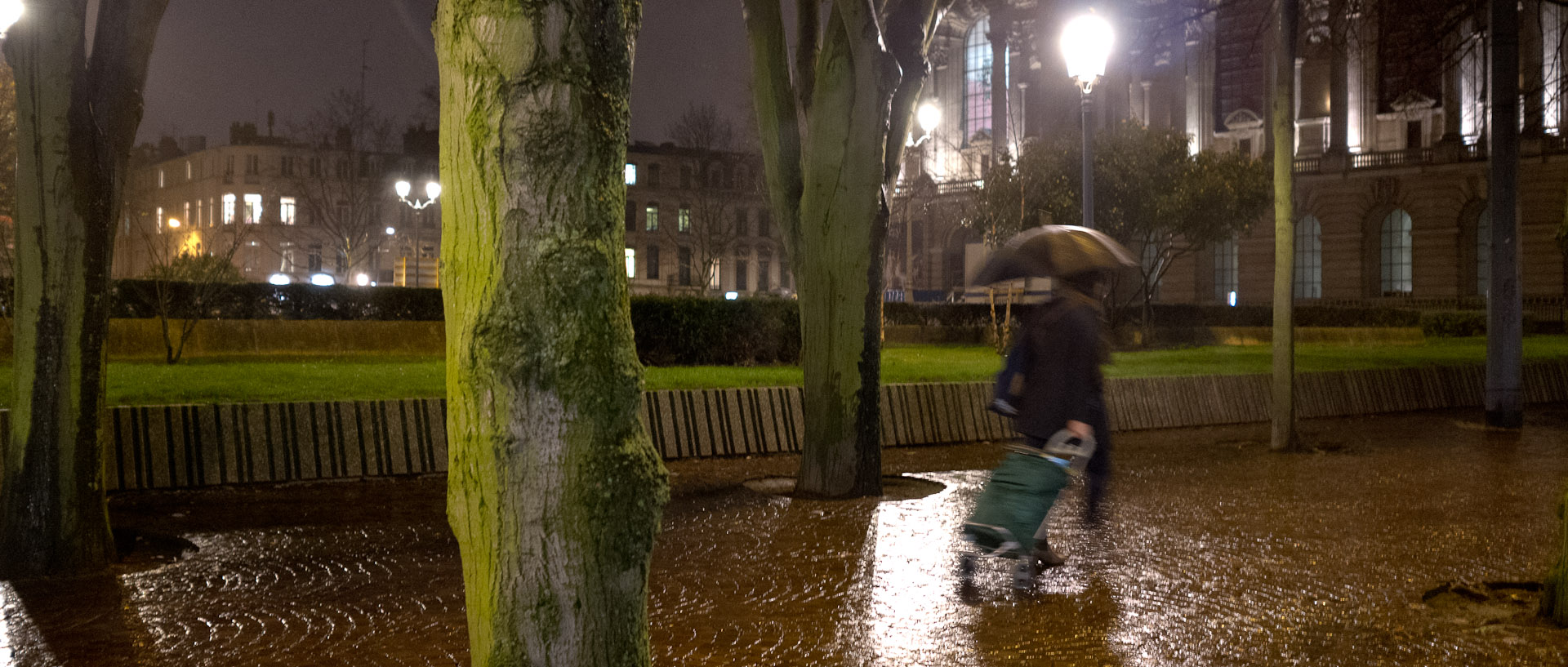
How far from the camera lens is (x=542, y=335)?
2.40 meters

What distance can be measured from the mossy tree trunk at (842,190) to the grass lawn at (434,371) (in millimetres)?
3118

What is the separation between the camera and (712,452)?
1114 cm

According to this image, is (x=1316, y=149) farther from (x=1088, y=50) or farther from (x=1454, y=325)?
(x=1088, y=50)

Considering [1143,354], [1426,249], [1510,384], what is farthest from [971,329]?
[1426,249]

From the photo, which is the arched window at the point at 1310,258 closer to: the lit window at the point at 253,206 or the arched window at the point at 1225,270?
the arched window at the point at 1225,270

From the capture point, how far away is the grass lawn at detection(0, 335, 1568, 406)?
37.8 ft

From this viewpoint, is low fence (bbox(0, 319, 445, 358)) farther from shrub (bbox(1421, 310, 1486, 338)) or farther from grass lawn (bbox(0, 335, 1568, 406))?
shrub (bbox(1421, 310, 1486, 338))

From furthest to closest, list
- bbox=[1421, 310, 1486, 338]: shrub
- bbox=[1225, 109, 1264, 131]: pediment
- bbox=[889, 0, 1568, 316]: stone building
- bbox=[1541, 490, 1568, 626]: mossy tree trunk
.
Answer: bbox=[1225, 109, 1264, 131]: pediment < bbox=[889, 0, 1568, 316]: stone building < bbox=[1421, 310, 1486, 338]: shrub < bbox=[1541, 490, 1568, 626]: mossy tree trunk

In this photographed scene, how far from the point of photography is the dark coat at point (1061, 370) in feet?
18.6

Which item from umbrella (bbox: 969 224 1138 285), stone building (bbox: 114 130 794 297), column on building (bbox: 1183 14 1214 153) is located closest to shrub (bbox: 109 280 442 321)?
umbrella (bbox: 969 224 1138 285)

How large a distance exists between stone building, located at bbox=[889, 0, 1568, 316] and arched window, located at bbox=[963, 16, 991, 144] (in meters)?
0.08

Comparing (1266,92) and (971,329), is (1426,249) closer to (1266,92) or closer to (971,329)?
(1266,92)

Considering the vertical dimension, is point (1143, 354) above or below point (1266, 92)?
below

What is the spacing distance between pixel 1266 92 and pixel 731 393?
51.6 metres
